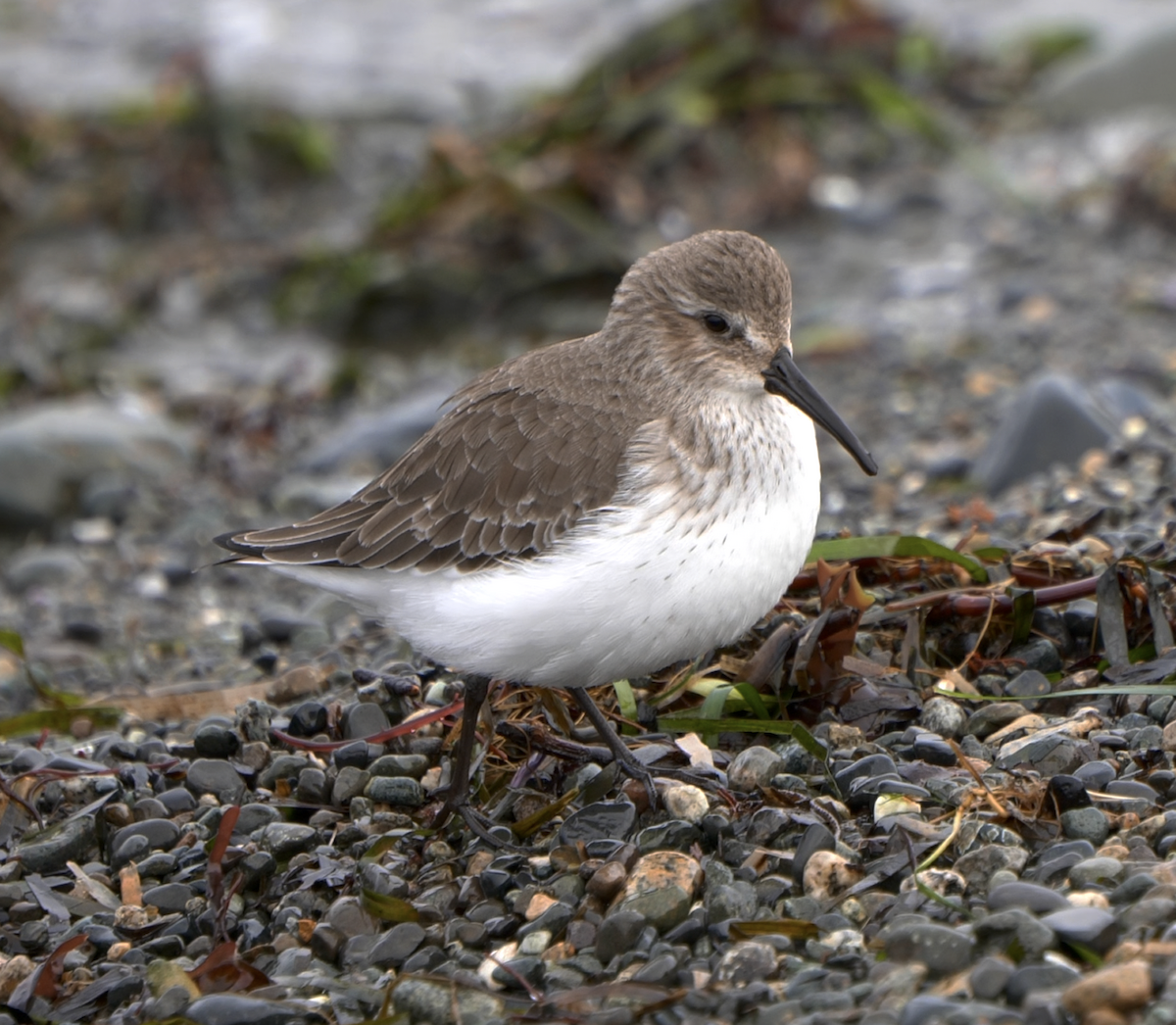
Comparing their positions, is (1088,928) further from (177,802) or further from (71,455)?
(71,455)

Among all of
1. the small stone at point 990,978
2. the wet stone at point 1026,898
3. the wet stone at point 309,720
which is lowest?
the small stone at point 990,978

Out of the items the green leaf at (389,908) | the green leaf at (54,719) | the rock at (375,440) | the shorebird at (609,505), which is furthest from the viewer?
the rock at (375,440)

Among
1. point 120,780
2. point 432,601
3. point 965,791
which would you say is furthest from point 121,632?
point 965,791

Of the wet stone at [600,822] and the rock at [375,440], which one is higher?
the rock at [375,440]

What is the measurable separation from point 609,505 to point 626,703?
38.2 inches

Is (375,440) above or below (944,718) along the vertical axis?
above

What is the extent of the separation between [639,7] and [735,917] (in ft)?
47.9

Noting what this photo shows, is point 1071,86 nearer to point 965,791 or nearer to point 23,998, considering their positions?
point 965,791

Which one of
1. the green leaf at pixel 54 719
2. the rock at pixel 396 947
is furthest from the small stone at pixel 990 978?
the green leaf at pixel 54 719

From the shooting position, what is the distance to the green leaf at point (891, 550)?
→ 5.35 meters

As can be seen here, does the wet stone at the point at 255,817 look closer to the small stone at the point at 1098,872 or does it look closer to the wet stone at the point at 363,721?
the wet stone at the point at 363,721

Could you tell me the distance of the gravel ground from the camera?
371 cm

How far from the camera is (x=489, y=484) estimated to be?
481 cm

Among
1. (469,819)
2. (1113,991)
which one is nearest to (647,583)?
(469,819)
